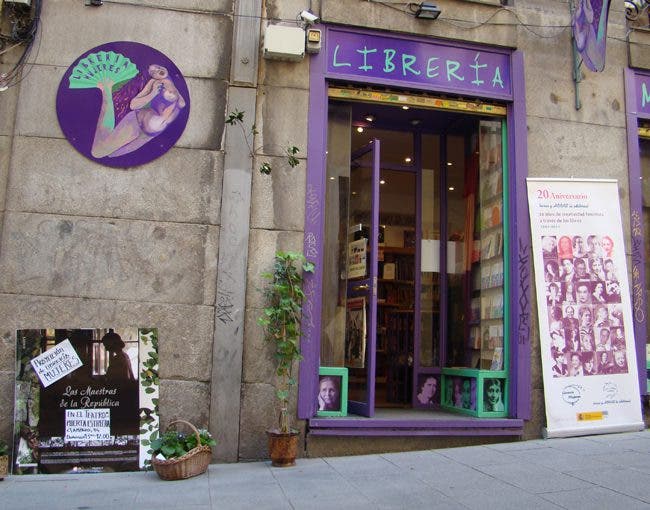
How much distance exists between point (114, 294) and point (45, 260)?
755 mm

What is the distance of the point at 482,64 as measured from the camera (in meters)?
7.52

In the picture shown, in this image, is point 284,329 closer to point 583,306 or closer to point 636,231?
point 583,306

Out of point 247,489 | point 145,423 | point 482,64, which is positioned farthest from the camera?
point 482,64

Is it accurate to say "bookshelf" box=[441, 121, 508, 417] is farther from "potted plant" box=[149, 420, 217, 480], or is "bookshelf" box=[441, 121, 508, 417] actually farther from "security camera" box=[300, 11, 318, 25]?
"potted plant" box=[149, 420, 217, 480]

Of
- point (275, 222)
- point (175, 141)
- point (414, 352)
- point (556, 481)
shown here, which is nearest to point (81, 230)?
point (175, 141)

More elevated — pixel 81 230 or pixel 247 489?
pixel 81 230

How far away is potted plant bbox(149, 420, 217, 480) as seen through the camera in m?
5.60

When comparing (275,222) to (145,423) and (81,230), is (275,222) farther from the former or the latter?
(145,423)

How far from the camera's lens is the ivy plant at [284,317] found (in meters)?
6.27

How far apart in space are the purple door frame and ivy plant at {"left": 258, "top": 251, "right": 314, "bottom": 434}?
188 mm

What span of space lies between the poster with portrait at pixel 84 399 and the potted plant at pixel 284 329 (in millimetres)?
1179

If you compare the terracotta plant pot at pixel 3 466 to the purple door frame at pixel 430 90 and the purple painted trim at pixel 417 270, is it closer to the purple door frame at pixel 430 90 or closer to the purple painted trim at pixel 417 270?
the purple door frame at pixel 430 90

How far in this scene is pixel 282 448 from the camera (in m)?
6.07

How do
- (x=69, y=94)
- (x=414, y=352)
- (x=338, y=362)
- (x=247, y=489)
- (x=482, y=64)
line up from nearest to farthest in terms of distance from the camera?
(x=247, y=489)
(x=69, y=94)
(x=338, y=362)
(x=482, y=64)
(x=414, y=352)
